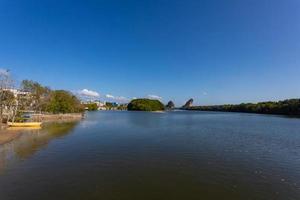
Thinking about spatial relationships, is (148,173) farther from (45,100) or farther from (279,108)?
(279,108)

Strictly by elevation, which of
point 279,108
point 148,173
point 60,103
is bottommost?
point 148,173

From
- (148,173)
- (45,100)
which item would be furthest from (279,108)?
(148,173)

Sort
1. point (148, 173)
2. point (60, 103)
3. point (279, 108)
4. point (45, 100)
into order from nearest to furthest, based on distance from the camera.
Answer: point (148, 173)
point (45, 100)
point (60, 103)
point (279, 108)

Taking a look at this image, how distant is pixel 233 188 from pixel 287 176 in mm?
4497

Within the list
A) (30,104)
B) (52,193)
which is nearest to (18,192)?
(52,193)

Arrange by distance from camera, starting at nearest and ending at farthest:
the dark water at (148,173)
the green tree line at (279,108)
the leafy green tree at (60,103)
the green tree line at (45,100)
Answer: the dark water at (148,173), the green tree line at (45,100), the leafy green tree at (60,103), the green tree line at (279,108)

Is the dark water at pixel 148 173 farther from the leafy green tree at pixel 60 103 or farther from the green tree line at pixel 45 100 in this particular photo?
the leafy green tree at pixel 60 103

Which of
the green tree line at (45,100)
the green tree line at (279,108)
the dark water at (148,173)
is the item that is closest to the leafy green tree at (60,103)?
the green tree line at (45,100)

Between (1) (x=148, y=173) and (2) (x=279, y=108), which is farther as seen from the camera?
(2) (x=279, y=108)

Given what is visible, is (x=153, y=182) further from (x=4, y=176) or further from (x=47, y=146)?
(x=47, y=146)

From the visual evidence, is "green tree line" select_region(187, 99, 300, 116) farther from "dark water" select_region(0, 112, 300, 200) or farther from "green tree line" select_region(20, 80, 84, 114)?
"dark water" select_region(0, 112, 300, 200)

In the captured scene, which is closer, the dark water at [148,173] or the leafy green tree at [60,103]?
the dark water at [148,173]

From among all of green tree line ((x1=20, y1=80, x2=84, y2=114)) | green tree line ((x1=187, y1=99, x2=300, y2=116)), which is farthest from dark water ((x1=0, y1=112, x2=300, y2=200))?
green tree line ((x1=187, y1=99, x2=300, y2=116))

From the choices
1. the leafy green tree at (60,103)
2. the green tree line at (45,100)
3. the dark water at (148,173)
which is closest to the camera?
the dark water at (148,173)
